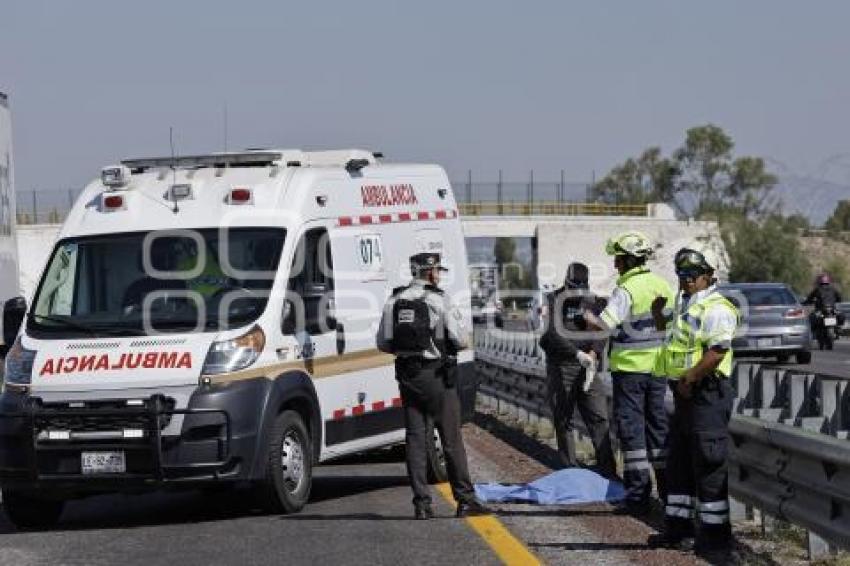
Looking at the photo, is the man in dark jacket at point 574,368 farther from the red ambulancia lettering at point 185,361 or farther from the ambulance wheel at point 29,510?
the ambulance wheel at point 29,510

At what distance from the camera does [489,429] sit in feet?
63.8

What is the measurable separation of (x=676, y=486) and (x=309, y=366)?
3.45 metres

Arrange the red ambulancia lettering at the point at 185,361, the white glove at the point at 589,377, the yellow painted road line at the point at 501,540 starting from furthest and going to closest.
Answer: the white glove at the point at 589,377 < the red ambulancia lettering at the point at 185,361 < the yellow painted road line at the point at 501,540

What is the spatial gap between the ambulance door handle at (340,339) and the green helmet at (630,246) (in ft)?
7.53

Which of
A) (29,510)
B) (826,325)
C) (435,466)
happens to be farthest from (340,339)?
(826,325)

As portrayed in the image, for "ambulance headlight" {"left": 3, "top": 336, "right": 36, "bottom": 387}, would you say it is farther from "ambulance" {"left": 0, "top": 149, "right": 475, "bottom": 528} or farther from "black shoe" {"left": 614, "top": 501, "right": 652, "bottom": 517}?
"black shoe" {"left": 614, "top": 501, "right": 652, "bottom": 517}

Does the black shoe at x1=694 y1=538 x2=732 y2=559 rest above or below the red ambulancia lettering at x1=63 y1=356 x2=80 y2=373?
below

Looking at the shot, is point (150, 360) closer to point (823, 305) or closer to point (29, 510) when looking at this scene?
point (29, 510)

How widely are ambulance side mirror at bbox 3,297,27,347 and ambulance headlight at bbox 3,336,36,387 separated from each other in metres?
0.15

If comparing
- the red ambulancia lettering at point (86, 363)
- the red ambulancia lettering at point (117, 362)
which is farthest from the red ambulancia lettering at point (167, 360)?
the red ambulancia lettering at point (86, 363)

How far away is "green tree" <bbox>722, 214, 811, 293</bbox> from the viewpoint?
10694 centimetres

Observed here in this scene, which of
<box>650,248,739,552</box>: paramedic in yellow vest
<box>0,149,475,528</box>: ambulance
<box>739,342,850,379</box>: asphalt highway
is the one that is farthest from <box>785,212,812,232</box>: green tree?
<box>650,248,739,552</box>: paramedic in yellow vest

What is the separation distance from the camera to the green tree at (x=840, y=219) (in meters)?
177

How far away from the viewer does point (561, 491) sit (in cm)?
1215
